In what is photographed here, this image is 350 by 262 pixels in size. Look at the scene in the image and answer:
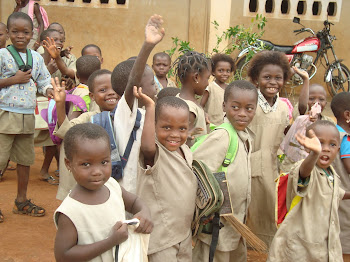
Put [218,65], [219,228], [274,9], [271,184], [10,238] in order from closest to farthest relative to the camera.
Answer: [219,228]
[271,184]
[10,238]
[218,65]
[274,9]

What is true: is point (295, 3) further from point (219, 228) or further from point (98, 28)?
point (219, 228)

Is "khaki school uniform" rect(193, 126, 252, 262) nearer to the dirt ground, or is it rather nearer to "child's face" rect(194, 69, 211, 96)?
"child's face" rect(194, 69, 211, 96)

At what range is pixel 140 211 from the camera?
228cm

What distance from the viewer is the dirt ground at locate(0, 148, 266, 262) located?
3766mm

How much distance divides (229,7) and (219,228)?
635 cm

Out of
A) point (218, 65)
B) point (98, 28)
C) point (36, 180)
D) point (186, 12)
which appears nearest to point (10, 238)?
point (36, 180)

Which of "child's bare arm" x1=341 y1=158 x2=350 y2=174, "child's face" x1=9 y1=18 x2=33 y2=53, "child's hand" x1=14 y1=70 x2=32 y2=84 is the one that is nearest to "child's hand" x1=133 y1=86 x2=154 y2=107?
"child's bare arm" x1=341 y1=158 x2=350 y2=174

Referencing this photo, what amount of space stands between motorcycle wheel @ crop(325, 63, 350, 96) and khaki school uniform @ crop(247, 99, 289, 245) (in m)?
6.42

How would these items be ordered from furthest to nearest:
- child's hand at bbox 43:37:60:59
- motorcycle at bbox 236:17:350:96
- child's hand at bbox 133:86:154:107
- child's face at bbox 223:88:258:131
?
motorcycle at bbox 236:17:350:96 < child's hand at bbox 43:37:60:59 < child's face at bbox 223:88:258:131 < child's hand at bbox 133:86:154:107

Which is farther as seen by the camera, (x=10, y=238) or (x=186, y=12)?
(x=186, y=12)

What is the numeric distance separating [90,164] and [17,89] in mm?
2337

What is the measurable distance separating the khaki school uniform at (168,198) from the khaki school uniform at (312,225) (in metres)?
0.69

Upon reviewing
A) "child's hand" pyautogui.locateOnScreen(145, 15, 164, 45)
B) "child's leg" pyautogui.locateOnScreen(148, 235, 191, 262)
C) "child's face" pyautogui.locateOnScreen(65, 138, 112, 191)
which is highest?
"child's hand" pyautogui.locateOnScreen(145, 15, 164, 45)

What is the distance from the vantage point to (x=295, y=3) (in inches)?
368
